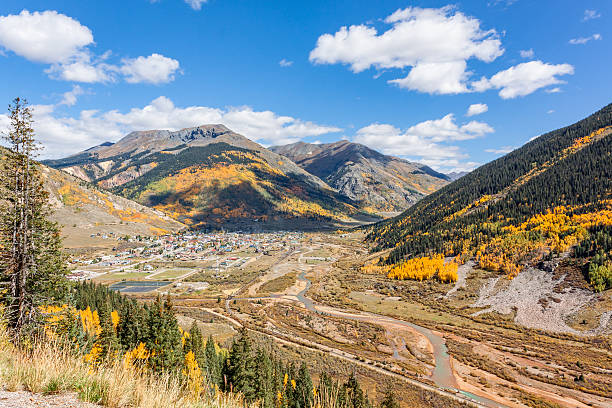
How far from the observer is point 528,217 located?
112625 mm

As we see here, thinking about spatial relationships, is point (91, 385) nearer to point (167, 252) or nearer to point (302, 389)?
point (302, 389)

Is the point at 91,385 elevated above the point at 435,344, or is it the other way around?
the point at 91,385

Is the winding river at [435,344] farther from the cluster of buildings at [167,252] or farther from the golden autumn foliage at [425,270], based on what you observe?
the cluster of buildings at [167,252]

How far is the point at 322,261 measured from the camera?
148 meters

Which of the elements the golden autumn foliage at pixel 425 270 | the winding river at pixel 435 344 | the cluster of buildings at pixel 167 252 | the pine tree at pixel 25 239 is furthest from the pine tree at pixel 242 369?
the cluster of buildings at pixel 167 252

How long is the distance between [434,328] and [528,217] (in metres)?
73.9

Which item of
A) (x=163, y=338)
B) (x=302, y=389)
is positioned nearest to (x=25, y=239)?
(x=163, y=338)

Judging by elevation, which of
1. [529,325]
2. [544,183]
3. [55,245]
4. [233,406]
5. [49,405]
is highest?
[544,183]

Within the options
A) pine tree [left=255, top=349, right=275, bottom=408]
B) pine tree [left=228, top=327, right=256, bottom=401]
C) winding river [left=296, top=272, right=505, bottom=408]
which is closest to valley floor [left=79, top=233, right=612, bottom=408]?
winding river [left=296, top=272, right=505, bottom=408]

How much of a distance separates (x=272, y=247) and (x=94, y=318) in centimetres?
14061

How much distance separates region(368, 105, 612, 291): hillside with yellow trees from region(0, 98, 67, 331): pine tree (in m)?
97.6

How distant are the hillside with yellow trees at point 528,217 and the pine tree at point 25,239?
9759 centimetres

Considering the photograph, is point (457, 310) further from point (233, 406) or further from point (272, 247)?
point (272, 247)

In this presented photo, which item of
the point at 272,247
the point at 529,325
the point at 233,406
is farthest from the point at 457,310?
the point at 272,247
